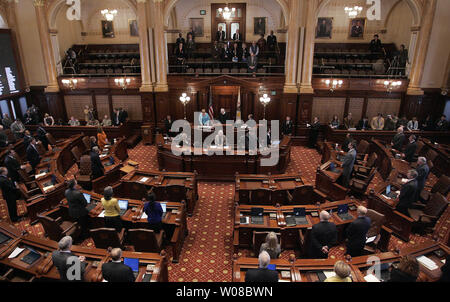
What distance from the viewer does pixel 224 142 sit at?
10383mm

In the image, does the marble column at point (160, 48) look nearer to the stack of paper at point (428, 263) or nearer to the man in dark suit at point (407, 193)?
the man in dark suit at point (407, 193)

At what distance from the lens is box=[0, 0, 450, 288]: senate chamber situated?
491cm

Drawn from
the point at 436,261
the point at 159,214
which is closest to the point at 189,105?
the point at 159,214

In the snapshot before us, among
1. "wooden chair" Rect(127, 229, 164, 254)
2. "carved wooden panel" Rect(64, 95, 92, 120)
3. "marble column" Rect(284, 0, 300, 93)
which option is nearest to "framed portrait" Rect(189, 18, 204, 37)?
"marble column" Rect(284, 0, 300, 93)

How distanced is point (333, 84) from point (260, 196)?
27.1ft

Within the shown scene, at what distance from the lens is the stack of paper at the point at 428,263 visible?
4.40 m

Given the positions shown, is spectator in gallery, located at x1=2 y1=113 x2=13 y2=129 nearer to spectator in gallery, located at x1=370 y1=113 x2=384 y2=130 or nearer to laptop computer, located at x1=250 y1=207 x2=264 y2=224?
laptop computer, located at x1=250 y1=207 x2=264 y2=224

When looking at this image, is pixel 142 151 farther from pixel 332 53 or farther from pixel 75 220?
pixel 332 53

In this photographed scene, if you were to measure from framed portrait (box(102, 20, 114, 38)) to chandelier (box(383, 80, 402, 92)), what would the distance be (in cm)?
1445

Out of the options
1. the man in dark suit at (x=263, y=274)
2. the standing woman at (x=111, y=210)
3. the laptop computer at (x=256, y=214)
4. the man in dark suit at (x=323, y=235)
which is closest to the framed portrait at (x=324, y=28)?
the laptop computer at (x=256, y=214)

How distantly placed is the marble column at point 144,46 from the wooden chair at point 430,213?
37.1 ft

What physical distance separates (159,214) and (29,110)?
1145 centimetres

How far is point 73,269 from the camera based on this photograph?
4.08m

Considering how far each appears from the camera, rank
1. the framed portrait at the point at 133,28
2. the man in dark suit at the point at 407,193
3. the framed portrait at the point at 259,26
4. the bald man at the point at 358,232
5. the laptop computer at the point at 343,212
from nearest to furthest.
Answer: the bald man at the point at 358,232
the laptop computer at the point at 343,212
the man in dark suit at the point at 407,193
the framed portrait at the point at 259,26
the framed portrait at the point at 133,28
